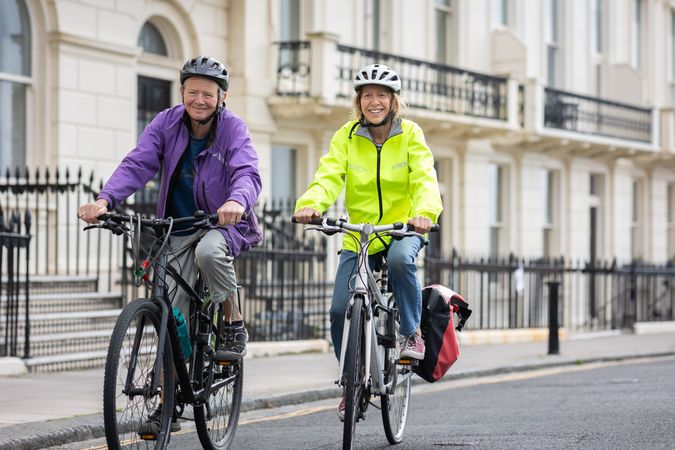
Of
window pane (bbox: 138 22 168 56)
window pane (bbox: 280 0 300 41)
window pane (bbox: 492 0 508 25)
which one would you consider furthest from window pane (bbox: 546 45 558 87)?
window pane (bbox: 138 22 168 56)

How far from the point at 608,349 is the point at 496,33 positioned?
32.5 ft

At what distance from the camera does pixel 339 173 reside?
24.8ft

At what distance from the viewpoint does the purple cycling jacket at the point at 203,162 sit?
6.91 m

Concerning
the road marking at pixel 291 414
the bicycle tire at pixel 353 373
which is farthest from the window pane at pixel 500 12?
the bicycle tire at pixel 353 373

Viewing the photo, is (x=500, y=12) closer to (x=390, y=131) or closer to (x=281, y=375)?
(x=281, y=375)

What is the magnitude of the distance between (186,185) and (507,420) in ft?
10.5

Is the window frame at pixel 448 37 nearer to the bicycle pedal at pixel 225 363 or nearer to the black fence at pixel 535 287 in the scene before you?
the black fence at pixel 535 287

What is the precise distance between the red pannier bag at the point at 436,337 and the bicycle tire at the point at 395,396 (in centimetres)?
12

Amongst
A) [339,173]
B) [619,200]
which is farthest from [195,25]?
[619,200]

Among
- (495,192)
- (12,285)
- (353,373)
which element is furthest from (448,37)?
(353,373)

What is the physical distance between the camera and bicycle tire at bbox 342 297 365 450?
6559 mm

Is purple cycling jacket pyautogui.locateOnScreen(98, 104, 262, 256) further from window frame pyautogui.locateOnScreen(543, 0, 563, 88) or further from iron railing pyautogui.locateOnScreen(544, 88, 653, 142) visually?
window frame pyautogui.locateOnScreen(543, 0, 563, 88)

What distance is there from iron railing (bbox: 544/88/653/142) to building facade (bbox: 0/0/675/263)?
1.7 inches

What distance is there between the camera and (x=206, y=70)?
6961 mm
